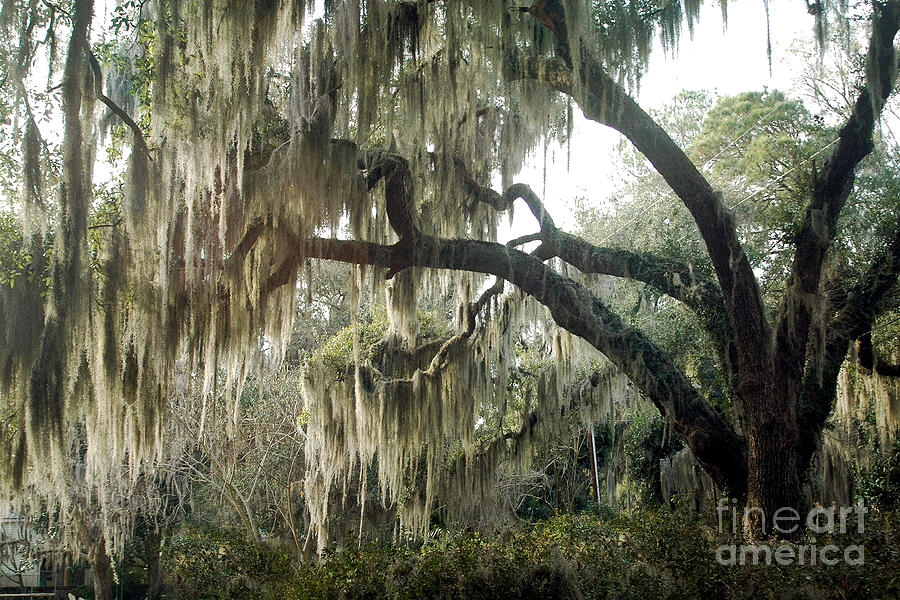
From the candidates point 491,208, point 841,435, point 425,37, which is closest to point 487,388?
point 491,208

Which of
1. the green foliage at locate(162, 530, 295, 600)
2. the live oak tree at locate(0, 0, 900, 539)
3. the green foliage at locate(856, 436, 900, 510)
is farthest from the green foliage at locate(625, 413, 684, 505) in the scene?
the green foliage at locate(162, 530, 295, 600)

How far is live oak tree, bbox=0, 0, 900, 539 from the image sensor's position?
14.3 feet

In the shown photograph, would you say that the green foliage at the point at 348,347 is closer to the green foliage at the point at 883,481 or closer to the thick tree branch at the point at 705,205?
the thick tree branch at the point at 705,205

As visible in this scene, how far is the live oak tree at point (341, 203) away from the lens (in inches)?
172

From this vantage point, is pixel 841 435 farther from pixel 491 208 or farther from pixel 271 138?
pixel 271 138

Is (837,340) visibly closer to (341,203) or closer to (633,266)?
(633,266)

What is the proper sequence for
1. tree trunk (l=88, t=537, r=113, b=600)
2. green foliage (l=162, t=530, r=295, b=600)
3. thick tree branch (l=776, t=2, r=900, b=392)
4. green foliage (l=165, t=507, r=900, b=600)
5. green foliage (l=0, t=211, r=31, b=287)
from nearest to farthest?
1. green foliage (l=165, t=507, r=900, b=600)
2. green foliage (l=0, t=211, r=31, b=287)
3. thick tree branch (l=776, t=2, r=900, b=392)
4. green foliage (l=162, t=530, r=295, b=600)
5. tree trunk (l=88, t=537, r=113, b=600)

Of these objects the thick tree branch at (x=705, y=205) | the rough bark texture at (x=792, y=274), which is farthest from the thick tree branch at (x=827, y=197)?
the thick tree branch at (x=705, y=205)

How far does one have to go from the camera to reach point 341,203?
5348 millimetres

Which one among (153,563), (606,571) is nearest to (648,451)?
(606,571)

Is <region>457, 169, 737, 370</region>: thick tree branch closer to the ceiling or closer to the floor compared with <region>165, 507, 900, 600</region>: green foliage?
closer to the ceiling

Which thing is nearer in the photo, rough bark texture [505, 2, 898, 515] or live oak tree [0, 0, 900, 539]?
live oak tree [0, 0, 900, 539]

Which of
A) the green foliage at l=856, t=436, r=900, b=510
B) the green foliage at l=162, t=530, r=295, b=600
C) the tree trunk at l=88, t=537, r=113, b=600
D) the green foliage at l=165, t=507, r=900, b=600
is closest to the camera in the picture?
the green foliage at l=165, t=507, r=900, b=600

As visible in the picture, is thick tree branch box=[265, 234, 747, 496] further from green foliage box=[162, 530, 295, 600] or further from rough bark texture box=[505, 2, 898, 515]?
green foliage box=[162, 530, 295, 600]
